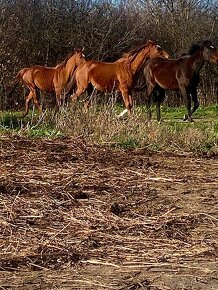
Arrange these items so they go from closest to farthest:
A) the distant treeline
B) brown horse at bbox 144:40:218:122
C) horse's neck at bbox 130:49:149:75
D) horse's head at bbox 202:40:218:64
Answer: horse's neck at bbox 130:49:149:75 → horse's head at bbox 202:40:218:64 → brown horse at bbox 144:40:218:122 → the distant treeline

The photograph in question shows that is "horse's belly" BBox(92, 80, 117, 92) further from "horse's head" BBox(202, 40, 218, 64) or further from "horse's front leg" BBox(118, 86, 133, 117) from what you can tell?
"horse's head" BBox(202, 40, 218, 64)

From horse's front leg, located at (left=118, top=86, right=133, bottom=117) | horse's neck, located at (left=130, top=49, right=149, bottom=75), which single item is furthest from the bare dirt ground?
horse's neck, located at (left=130, top=49, right=149, bottom=75)

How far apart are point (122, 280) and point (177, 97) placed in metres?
22.6

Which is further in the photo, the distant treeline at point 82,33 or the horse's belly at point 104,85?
the distant treeline at point 82,33

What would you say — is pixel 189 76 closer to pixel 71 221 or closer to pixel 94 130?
pixel 94 130

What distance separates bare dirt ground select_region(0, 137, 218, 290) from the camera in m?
3.29

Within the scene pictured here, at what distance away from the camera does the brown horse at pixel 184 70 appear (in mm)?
16719

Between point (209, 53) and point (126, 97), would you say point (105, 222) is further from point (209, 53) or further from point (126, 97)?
point (209, 53)

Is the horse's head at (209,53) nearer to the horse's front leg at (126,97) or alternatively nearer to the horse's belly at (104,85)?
the horse's front leg at (126,97)

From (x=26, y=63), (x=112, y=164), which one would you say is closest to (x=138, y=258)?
(x=112, y=164)

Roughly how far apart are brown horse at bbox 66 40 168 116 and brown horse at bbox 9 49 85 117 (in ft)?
1.43

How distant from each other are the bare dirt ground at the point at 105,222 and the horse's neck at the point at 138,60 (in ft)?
30.8

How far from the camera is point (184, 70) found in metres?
16.9

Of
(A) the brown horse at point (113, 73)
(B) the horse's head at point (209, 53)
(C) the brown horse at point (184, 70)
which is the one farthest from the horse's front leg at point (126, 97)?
(B) the horse's head at point (209, 53)
